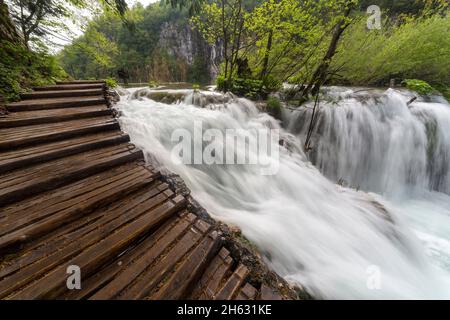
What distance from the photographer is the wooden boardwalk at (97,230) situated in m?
1.14

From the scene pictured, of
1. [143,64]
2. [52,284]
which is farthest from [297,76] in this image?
[143,64]

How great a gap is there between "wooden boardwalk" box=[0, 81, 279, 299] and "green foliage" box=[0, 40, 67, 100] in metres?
1.32

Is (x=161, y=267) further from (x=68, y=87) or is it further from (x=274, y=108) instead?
(x=274, y=108)

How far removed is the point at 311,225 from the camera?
2.77 metres

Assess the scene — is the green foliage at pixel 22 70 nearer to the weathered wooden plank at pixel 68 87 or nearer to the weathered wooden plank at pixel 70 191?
the weathered wooden plank at pixel 68 87

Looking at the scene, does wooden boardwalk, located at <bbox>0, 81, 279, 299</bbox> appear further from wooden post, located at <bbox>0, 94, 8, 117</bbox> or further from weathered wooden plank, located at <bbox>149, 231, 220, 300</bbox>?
wooden post, located at <bbox>0, 94, 8, 117</bbox>

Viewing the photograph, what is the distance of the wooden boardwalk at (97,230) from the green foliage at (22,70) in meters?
1.32

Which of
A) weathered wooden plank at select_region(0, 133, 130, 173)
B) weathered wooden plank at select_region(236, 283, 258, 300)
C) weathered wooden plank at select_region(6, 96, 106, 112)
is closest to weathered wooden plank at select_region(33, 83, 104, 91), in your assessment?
weathered wooden plank at select_region(6, 96, 106, 112)

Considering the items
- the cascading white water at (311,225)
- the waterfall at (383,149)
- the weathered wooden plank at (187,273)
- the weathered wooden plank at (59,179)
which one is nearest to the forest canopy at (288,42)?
the waterfall at (383,149)

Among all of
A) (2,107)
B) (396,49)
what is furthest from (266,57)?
(2,107)

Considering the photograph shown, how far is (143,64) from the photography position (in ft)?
130

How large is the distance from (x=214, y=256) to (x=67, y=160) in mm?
1947
